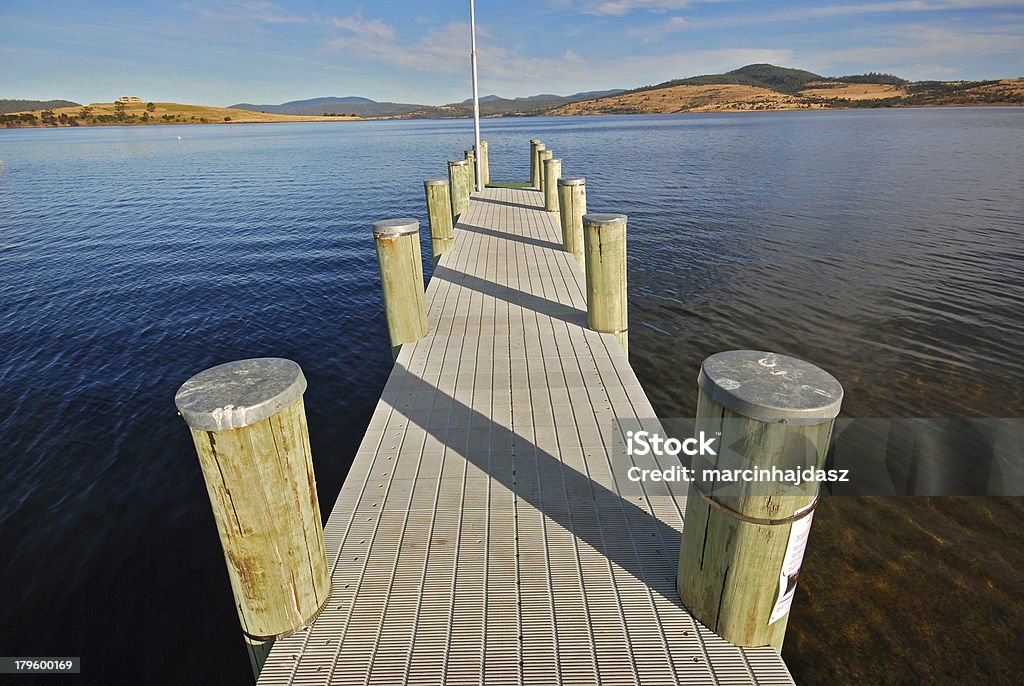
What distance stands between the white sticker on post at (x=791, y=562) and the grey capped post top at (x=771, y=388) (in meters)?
0.58

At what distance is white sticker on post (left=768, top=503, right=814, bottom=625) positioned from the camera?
2656 mm

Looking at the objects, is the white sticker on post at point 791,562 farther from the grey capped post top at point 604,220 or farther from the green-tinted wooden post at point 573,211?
the green-tinted wooden post at point 573,211

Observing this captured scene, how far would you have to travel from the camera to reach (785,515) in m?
2.60

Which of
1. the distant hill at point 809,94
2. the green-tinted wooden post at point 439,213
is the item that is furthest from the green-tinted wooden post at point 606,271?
the distant hill at point 809,94

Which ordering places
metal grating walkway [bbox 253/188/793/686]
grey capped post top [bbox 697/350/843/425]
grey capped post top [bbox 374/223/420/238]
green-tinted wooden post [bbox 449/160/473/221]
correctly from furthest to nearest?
green-tinted wooden post [bbox 449/160/473/221] → grey capped post top [bbox 374/223/420/238] → metal grating walkway [bbox 253/188/793/686] → grey capped post top [bbox 697/350/843/425]

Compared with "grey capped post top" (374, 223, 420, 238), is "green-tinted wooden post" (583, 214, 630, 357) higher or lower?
lower

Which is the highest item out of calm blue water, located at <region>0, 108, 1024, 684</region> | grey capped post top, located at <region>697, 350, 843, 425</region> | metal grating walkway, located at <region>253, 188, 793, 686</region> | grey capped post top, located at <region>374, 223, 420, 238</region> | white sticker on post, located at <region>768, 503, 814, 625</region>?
grey capped post top, located at <region>697, 350, 843, 425</region>

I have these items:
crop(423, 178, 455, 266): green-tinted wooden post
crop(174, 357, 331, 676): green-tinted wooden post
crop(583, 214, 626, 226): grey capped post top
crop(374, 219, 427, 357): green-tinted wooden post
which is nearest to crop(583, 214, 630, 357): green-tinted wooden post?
crop(583, 214, 626, 226): grey capped post top

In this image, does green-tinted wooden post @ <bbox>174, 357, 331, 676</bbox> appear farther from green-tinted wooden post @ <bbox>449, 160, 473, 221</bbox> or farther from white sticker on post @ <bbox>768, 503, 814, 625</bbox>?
green-tinted wooden post @ <bbox>449, 160, 473, 221</bbox>

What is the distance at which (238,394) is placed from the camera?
8.79 ft

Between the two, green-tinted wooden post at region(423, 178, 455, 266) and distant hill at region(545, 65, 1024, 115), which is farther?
distant hill at region(545, 65, 1024, 115)

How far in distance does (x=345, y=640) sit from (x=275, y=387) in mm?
1459

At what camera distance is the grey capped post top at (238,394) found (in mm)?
2559

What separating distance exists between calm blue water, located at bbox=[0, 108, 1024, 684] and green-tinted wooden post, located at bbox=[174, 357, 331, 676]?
2.57m
